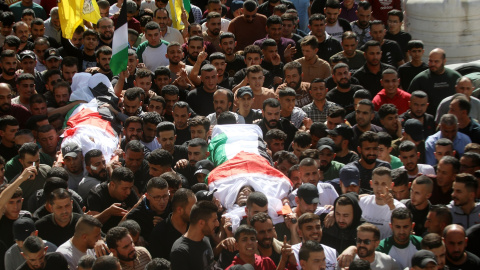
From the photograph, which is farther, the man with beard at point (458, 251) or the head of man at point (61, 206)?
the head of man at point (61, 206)

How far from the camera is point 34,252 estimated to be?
27.5 feet

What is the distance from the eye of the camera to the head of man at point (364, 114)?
1182cm

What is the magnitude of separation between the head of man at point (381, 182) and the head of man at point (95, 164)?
289 cm

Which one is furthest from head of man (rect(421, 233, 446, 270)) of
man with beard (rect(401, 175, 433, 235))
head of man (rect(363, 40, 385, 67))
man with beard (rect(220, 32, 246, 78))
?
man with beard (rect(220, 32, 246, 78))

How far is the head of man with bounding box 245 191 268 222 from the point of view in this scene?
9.22m

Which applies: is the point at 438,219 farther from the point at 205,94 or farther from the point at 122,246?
the point at 205,94

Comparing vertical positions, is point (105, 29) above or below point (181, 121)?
above

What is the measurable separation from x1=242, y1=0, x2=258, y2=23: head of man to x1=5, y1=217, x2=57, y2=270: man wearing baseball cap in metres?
6.60

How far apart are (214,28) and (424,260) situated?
6919 millimetres

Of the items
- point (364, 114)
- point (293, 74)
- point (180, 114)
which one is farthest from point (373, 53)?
point (180, 114)

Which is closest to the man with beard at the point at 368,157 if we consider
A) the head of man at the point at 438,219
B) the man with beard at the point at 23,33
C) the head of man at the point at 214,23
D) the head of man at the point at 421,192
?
the head of man at the point at 421,192

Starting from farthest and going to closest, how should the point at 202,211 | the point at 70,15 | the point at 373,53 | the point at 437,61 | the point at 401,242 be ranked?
the point at 70,15 → the point at 373,53 → the point at 437,61 → the point at 401,242 → the point at 202,211

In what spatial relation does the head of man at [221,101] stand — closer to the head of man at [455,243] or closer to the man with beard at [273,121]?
the man with beard at [273,121]

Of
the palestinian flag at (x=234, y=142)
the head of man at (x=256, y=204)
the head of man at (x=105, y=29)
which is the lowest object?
the palestinian flag at (x=234, y=142)
